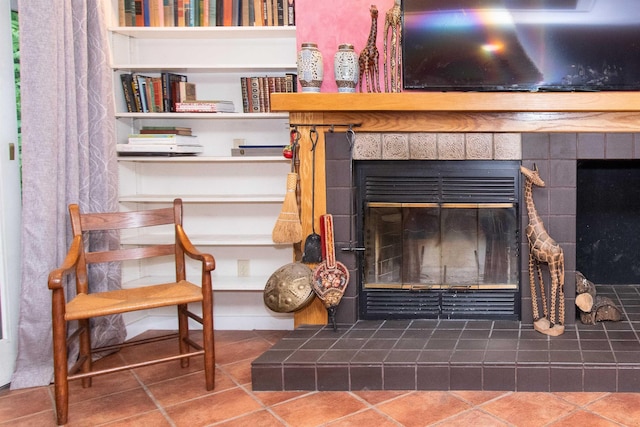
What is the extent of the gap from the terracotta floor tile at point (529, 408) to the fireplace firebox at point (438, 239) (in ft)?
2.05

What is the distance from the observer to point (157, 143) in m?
3.05

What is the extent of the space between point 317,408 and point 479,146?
4.58 feet

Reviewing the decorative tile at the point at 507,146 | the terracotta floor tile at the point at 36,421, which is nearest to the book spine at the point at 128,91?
the terracotta floor tile at the point at 36,421

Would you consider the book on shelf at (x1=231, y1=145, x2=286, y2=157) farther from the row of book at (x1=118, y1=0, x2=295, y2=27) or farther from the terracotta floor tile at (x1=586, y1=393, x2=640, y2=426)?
the terracotta floor tile at (x1=586, y1=393, x2=640, y2=426)

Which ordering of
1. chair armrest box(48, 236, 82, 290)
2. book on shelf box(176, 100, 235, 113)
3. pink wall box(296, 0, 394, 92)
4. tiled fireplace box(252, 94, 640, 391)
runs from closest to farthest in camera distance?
chair armrest box(48, 236, 82, 290), tiled fireplace box(252, 94, 640, 391), pink wall box(296, 0, 394, 92), book on shelf box(176, 100, 235, 113)

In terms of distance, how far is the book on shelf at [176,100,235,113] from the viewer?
3045 millimetres

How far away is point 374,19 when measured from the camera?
2.84 meters

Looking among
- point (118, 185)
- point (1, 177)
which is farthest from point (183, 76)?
point (1, 177)

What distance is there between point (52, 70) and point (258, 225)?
132cm

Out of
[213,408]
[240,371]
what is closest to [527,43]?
[240,371]

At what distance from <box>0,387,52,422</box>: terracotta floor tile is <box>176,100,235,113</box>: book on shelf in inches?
58.2

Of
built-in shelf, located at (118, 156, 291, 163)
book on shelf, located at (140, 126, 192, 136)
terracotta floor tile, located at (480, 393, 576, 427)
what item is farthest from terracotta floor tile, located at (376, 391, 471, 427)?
book on shelf, located at (140, 126, 192, 136)

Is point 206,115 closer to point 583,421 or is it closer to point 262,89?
point 262,89

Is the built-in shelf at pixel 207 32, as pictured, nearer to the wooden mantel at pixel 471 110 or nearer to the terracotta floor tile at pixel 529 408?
the wooden mantel at pixel 471 110
